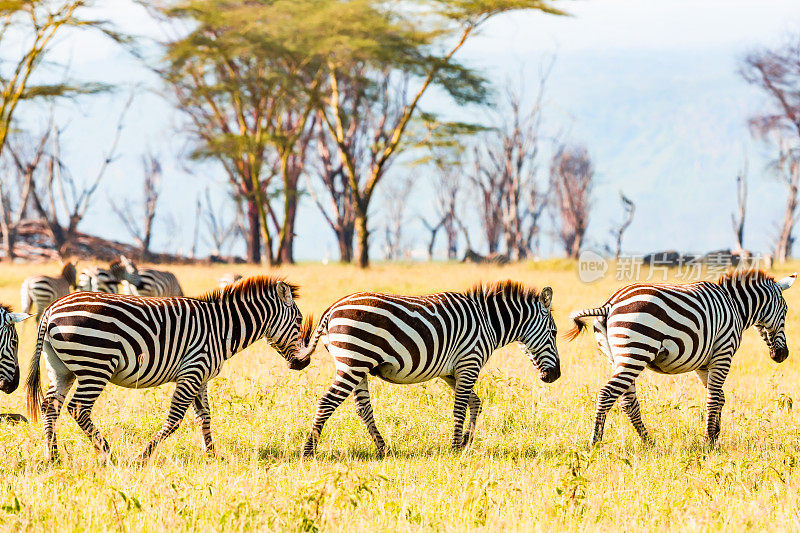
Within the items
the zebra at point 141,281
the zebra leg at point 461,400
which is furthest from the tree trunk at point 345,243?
the zebra leg at point 461,400

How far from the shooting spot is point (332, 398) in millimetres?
5887

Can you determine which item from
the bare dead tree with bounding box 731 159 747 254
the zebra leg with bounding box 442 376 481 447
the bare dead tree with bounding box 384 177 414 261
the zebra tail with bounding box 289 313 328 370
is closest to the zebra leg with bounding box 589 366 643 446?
the zebra leg with bounding box 442 376 481 447

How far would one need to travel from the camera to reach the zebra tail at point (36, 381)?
5594mm

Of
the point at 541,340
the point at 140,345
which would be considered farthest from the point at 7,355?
the point at 541,340

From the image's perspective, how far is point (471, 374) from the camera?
6.30 m

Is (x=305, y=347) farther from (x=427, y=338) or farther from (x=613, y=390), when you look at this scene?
(x=613, y=390)

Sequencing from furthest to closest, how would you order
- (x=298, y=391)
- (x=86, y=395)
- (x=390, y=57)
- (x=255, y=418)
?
(x=390, y=57) → (x=298, y=391) → (x=255, y=418) → (x=86, y=395)

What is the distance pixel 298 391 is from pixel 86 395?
9.58 feet

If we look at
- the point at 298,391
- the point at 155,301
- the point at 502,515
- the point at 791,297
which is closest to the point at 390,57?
the point at 791,297

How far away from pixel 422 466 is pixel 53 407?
263cm

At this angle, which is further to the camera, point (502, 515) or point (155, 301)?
point (155, 301)

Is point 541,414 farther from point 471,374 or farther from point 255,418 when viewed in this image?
point 255,418

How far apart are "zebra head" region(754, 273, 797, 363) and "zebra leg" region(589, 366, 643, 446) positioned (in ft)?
5.18

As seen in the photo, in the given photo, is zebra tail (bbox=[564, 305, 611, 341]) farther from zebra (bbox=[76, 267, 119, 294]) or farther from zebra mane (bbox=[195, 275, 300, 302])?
zebra (bbox=[76, 267, 119, 294])
